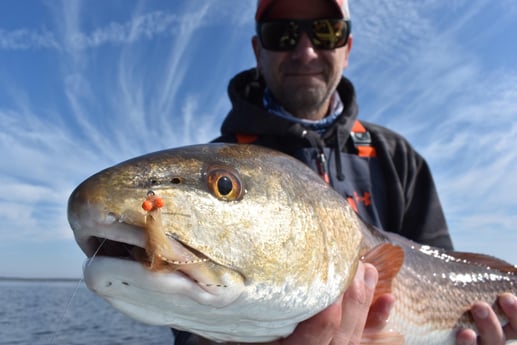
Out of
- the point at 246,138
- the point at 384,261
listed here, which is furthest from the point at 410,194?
the point at 384,261

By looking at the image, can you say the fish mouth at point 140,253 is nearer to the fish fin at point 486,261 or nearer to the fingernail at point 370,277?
the fingernail at point 370,277

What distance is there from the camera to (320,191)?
2219mm

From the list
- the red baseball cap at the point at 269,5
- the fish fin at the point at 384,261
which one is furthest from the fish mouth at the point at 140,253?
the red baseball cap at the point at 269,5

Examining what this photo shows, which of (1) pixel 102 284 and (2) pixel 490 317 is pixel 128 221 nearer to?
(1) pixel 102 284

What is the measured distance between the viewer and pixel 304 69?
443cm

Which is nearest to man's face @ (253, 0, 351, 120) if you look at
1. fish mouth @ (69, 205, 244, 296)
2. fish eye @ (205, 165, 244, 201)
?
fish eye @ (205, 165, 244, 201)

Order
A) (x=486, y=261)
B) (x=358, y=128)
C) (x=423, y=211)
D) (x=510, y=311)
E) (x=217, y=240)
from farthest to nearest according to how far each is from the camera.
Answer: (x=358, y=128) → (x=423, y=211) → (x=486, y=261) → (x=510, y=311) → (x=217, y=240)

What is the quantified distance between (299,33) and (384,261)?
2.64 meters

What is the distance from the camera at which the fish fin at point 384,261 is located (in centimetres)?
247

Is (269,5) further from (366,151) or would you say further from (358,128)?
(366,151)

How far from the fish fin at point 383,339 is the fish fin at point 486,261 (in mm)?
1173

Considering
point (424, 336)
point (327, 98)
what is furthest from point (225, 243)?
point (327, 98)

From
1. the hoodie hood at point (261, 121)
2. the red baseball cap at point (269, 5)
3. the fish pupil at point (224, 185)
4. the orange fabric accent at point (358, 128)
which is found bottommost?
the orange fabric accent at point (358, 128)

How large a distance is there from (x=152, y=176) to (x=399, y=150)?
343 centimetres
